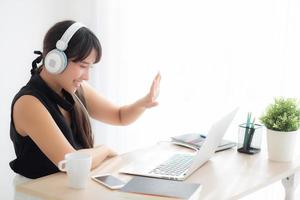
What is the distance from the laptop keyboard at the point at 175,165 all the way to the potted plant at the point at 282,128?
0.32 m

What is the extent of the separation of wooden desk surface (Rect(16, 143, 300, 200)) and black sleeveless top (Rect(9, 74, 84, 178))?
0.25m

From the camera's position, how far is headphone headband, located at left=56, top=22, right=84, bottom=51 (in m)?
1.66

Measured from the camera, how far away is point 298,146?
2143mm

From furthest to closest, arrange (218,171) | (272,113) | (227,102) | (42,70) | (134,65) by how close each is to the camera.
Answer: (134,65) < (227,102) < (42,70) < (272,113) < (218,171)

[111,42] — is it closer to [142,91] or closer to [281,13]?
[142,91]

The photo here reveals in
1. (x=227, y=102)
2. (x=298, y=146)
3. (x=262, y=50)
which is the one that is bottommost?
(x=298, y=146)

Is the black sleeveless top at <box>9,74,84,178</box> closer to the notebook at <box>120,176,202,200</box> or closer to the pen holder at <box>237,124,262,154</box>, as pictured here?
the notebook at <box>120,176,202,200</box>

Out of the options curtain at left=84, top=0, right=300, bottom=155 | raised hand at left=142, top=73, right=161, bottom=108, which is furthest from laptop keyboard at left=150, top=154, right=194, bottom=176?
curtain at left=84, top=0, right=300, bottom=155

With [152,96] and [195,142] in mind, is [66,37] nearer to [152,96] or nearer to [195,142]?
[152,96]

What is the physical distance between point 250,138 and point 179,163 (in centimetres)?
36

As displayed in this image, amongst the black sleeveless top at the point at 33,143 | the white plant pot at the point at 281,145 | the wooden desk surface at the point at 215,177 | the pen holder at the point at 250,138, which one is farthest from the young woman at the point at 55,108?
the white plant pot at the point at 281,145

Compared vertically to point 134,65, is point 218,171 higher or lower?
lower

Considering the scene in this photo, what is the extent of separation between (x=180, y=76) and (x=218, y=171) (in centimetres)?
109

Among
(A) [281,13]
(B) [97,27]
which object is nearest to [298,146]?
(A) [281,13]
